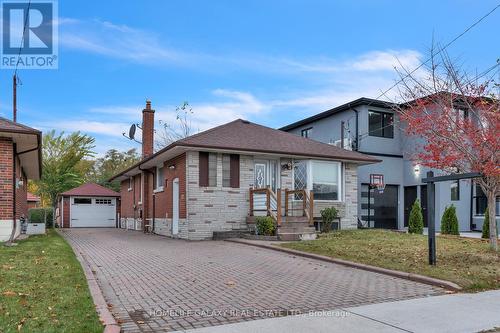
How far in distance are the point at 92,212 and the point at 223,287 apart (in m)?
25.8

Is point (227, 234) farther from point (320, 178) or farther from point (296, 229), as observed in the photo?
point (320, 178)

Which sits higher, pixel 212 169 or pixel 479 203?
pixel 212 169

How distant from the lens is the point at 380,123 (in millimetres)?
23516

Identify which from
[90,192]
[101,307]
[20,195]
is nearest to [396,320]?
[101,307]

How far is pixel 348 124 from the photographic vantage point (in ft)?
78.0

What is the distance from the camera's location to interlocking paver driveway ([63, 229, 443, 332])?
6.00 metres

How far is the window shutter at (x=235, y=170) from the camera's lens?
1712 cm

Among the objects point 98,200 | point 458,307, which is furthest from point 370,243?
point 98,200

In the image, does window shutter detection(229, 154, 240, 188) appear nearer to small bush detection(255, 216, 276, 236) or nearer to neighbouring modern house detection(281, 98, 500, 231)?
small bush detection(255, 216, 276, 236)

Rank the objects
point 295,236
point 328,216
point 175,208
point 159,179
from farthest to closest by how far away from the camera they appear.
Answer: point 159,179, point 175,208, point 328,216, point 295,236

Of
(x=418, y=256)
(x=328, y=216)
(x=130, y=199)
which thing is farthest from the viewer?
(x=130, y=199)

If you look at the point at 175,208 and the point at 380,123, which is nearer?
the point at 175,208

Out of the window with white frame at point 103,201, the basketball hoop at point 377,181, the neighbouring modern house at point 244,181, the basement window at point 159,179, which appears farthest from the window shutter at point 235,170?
the window with white frame at point 103,201

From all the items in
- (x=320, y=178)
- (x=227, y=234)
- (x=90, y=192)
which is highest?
(x=320, y=178)
